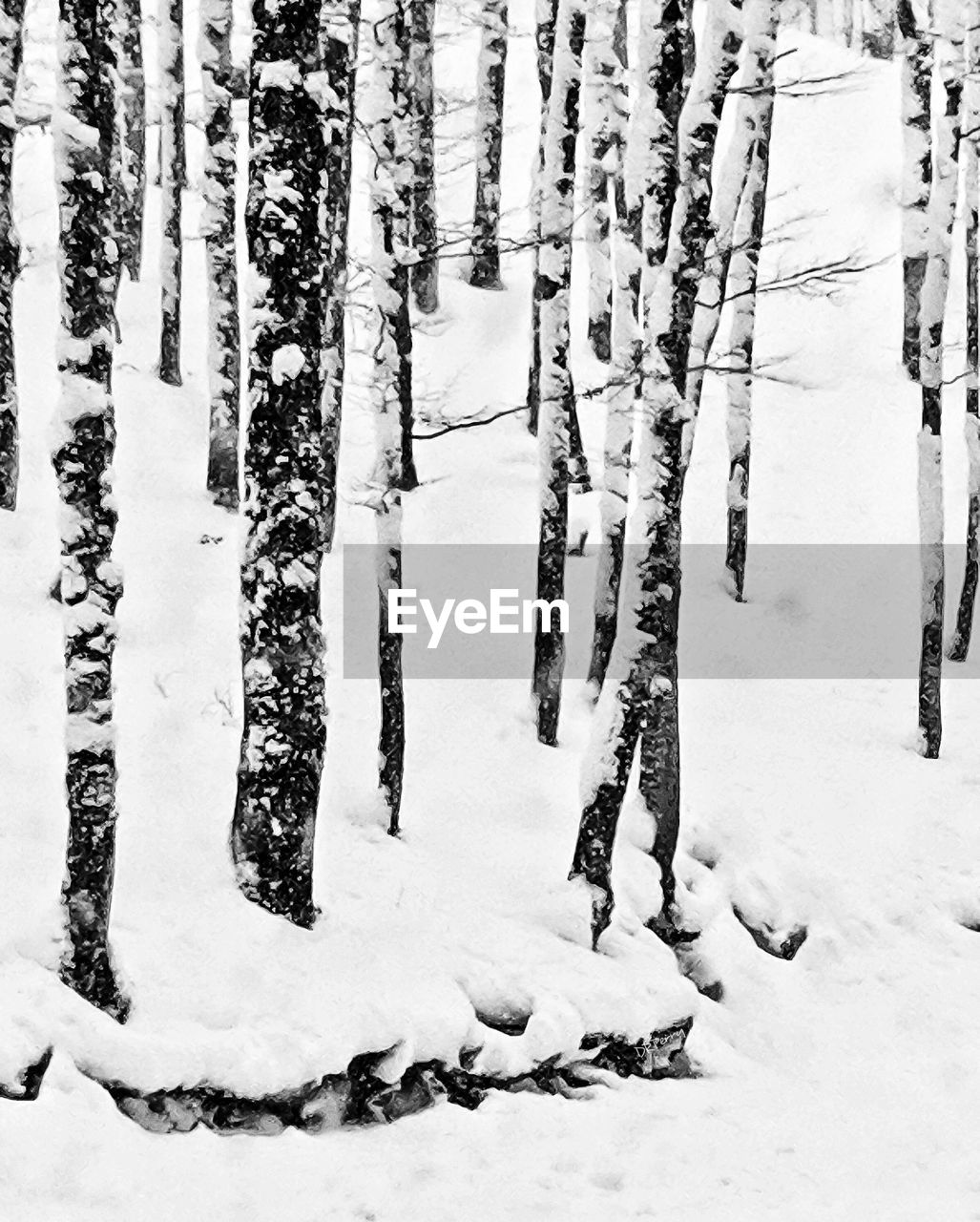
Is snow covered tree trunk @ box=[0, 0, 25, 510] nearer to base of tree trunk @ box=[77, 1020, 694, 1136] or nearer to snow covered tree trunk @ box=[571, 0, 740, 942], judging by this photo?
snow covered tree trunk @ box=[571, 0, 740, 942]

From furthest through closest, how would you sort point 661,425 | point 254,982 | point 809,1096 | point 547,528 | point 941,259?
point 941,259 → point 547,528 → point 661,425 → point 809,1096 → point 254,982

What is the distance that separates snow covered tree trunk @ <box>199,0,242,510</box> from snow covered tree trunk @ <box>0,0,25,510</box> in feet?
6.12

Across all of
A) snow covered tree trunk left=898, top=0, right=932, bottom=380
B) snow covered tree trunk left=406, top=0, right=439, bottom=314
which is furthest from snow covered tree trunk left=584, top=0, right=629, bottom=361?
snow covered tree trunk left=898, top=0, right=932, bottom=380

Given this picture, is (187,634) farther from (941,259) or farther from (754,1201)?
(941,259)

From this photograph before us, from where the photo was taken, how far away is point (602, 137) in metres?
14.9

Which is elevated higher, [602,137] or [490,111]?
[490,111]

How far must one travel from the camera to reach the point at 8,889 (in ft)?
21.9

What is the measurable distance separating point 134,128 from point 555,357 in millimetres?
10138

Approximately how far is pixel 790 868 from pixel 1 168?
29.5ft

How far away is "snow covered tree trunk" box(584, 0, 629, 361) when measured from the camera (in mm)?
12336

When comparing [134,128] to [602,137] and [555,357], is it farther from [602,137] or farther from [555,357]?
[555,357]

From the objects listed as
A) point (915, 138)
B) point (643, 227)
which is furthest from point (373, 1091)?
point (915, 138)

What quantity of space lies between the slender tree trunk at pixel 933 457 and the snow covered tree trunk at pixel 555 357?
12.2 ft

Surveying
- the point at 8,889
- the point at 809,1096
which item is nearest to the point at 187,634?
the point at 8,889
